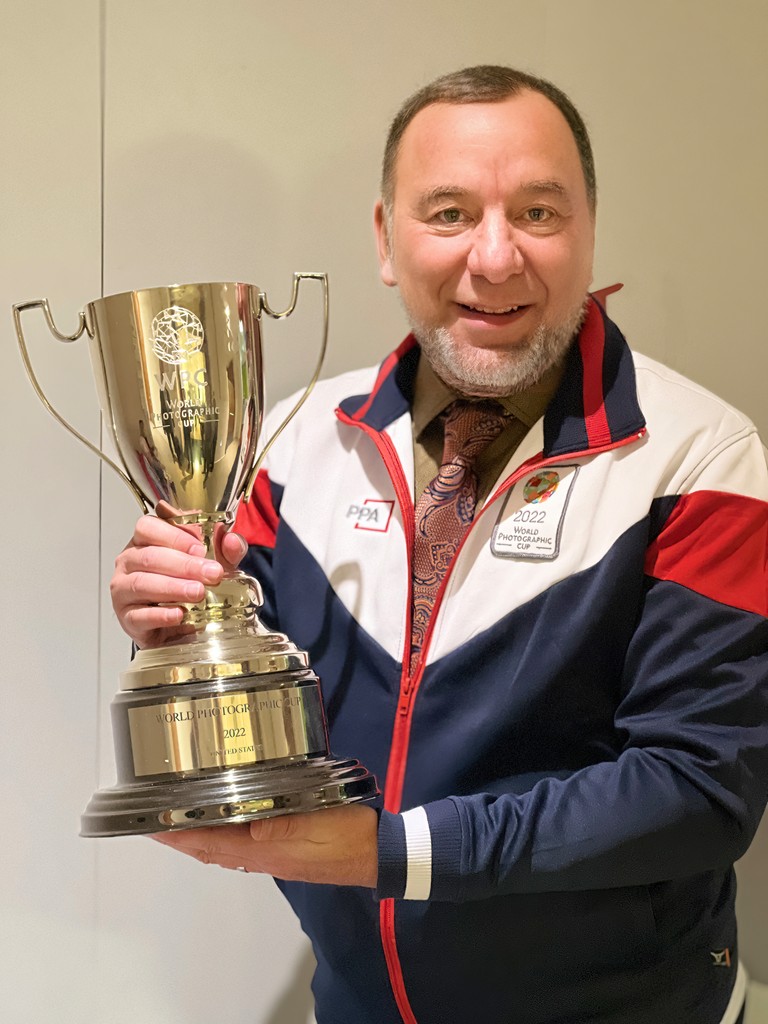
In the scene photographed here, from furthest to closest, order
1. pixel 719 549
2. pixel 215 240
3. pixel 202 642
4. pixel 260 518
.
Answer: pixel 215 240, pixel 260 518, pixel 719 549, pixel 202 642

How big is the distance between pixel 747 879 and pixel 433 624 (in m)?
0.76

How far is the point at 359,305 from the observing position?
179 centimetres

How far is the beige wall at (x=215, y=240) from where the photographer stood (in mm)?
1649

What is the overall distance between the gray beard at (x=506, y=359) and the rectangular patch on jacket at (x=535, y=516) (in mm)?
124

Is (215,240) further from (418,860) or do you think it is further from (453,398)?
(418,860)

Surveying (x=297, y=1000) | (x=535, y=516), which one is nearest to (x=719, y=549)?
(x=535, y=516)

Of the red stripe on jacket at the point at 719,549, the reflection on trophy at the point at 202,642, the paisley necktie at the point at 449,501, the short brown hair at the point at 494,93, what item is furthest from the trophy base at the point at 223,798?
the short brown hair at the point at 494,93

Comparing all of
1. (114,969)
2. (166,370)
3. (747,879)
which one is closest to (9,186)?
(166,370)

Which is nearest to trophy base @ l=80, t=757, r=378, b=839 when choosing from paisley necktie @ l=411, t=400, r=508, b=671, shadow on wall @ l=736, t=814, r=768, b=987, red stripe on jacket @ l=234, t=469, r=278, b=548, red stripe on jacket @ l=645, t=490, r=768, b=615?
paisley necktie @ l=411, t=400, r=508, b=671

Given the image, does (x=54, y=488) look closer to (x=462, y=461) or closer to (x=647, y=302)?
(x=462, y=461)

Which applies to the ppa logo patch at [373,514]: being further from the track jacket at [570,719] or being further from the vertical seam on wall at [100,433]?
the vertical seam on wall at [100,433]

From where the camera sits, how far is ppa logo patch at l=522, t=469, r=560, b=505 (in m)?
1.37

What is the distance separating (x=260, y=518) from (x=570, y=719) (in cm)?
52

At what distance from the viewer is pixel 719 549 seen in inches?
50.4
